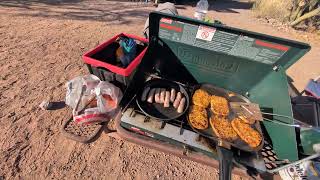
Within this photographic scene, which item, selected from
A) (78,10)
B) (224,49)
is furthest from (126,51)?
(78,10)

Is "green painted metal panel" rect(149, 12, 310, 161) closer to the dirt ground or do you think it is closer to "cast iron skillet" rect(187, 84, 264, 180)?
"cast iron skillet" rect(187, 84, 264, 180)

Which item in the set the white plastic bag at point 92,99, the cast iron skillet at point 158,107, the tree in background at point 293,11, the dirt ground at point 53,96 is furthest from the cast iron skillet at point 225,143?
the tree in background at point 293,11

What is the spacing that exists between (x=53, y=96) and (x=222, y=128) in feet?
9.88

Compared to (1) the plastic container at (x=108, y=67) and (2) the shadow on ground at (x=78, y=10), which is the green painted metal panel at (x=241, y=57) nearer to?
(1) the plastic container at (x=108, y=67)

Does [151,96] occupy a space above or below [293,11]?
below

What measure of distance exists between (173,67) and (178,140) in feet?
3.80

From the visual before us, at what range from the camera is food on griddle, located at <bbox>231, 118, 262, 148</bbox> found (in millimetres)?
2197

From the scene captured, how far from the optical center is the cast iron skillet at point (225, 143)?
1750 millimetres

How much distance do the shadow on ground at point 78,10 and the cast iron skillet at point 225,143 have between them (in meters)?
5.49

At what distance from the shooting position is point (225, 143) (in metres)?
2.04

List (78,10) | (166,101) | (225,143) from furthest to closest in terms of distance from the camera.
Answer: (78,10), (166,101), (225,143)

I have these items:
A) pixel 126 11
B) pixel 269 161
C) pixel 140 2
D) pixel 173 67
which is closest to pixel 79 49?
pixel 173 67

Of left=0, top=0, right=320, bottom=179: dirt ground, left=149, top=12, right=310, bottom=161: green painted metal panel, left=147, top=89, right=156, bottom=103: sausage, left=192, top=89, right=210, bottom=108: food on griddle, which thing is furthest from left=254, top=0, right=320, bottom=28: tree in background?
left=147, top=89, right=156, bottom=103: sausage

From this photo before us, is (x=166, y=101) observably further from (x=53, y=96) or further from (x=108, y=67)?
(x=53, y=96)
